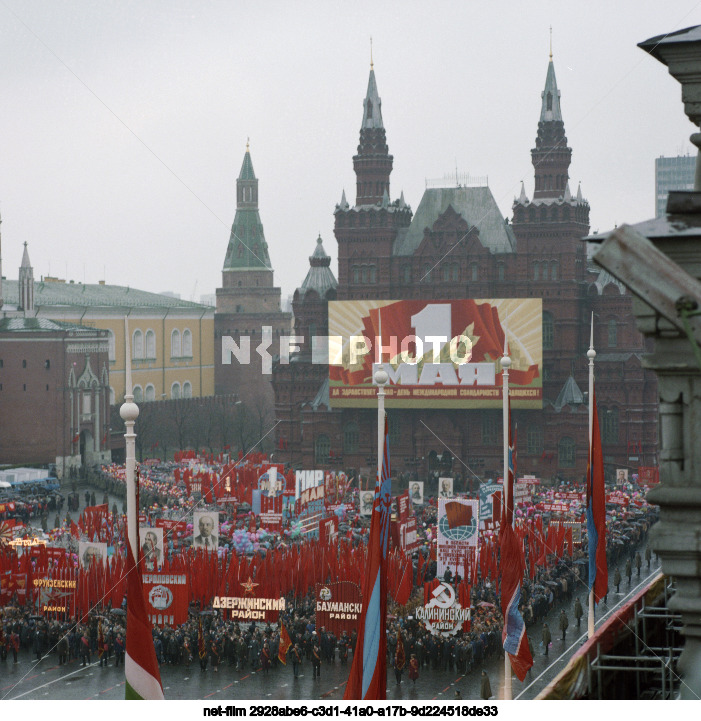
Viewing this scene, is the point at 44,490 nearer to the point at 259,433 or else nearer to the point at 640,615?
the point at 259,433

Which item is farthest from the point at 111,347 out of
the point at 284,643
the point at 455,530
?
the point at 284,643

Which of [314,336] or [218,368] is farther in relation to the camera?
[218,368]

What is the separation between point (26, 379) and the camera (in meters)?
60.4

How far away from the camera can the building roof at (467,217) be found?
61250mm

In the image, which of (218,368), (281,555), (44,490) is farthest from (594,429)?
(218,368)

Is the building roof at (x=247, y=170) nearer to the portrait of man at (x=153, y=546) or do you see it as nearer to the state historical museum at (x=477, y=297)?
the state historical museum at (x=477, y=297)

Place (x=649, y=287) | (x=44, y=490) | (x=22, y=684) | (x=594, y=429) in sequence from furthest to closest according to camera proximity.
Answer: (x=44, y=490)
(x=22, y=684)
(x=594, y=429)
(x=649, y=287)

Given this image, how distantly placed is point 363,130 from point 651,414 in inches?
753

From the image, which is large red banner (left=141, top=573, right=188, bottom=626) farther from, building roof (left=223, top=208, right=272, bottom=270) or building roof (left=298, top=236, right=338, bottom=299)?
building roof (left=223, top=208, right=272, bottom=270)

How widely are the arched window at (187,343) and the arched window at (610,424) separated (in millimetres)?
22821

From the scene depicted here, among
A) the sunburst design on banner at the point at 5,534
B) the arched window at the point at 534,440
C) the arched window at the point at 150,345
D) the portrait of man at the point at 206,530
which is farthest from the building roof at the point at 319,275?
the portrait of man at the point at 206,530

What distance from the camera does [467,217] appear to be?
61.6 metres

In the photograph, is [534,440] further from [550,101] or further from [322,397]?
[550,101]

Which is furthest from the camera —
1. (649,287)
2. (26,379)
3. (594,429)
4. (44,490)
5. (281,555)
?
(26,379)
